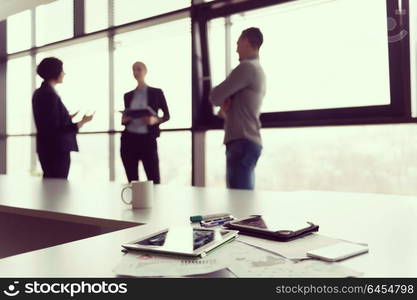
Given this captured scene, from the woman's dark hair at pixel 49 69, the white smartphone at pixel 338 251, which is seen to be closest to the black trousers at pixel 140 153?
the woman's dark hair at pixel 49 69

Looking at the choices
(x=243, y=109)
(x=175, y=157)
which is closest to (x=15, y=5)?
(x=175, y=157)

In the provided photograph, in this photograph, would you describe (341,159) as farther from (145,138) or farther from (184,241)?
(184,241)

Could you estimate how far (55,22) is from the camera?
5270mm

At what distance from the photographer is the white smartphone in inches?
28.3

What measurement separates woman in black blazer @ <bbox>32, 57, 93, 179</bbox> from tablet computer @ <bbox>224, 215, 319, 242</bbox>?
2254mm

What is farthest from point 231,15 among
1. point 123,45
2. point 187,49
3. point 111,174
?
point 111,174

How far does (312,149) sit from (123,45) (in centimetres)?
234

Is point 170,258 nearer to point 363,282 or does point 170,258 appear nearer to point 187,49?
point 363,282

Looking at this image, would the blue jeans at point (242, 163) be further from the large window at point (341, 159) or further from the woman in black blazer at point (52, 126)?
the woman in black blazer at point (52, 126)

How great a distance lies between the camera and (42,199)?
1550 millimetres

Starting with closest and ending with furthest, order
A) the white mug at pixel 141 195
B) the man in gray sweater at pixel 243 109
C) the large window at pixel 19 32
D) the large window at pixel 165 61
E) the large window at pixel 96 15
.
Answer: the white mug at pixel 141 195, the man in gray sweater at pixel 243 109, the large window at pixel 165 61, the large window at pixel 96 15, the large window at pixel 19 32

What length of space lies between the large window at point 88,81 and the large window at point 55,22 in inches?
6.8

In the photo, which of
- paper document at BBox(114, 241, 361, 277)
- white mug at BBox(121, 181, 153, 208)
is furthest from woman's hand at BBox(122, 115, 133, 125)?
paper document at BBox(114, 241, 361, 277)

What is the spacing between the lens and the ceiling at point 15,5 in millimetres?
3873
